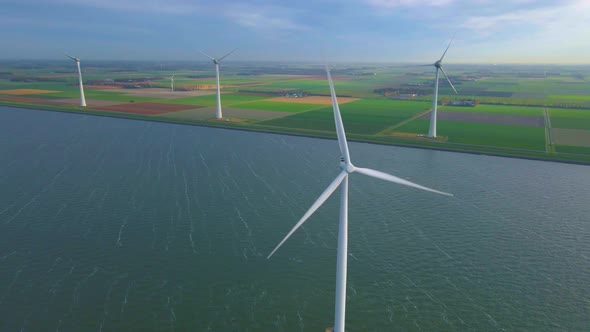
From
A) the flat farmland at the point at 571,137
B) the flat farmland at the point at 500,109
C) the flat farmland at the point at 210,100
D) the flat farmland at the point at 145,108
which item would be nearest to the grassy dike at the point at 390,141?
the flat farmland at the point at 145,108

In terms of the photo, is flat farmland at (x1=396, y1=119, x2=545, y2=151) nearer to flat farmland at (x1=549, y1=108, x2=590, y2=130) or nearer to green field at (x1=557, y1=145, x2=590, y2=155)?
green field at (x1=557, y1=145, x2=590, y2=155)

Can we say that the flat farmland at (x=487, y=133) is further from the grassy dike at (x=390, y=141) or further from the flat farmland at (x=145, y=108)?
the flat farmland at (x=145, y=108)

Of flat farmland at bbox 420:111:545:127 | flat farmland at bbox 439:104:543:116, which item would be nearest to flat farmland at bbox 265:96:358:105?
flat farmland at bbox 439:104:543:116

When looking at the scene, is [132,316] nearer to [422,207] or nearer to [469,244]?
[469,244]

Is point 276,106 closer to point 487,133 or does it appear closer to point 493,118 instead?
point 493,118

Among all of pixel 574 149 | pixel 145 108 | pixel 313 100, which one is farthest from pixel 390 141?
pixel 145 108

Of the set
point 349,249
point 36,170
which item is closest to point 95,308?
point 349,249
